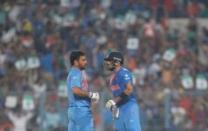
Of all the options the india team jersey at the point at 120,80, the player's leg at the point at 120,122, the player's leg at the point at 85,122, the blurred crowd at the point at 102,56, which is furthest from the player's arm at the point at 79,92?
the blurred crowd at the point at 102,56

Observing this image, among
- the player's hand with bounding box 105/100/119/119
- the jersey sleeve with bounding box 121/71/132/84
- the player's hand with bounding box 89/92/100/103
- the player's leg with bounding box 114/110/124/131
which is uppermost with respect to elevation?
the jersey sleeve with bounding box 121/71/132/84

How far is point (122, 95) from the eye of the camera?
48.7 ft

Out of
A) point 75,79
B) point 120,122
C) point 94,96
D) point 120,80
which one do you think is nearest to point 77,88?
point 75,79

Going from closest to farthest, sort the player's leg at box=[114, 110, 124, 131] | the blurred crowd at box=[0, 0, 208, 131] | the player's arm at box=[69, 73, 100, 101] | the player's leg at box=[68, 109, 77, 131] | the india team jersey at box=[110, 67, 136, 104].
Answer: the player's arm at box=[69, 73, 100, 101] < the player's leg at box=[68, 109, 77, 131] < the india team jersey at box=[110, 67, 136, 104] < the player's leg at box=[114, 110, 124, 131] < the blurred crowd at box=[0, 0, 208, 131]

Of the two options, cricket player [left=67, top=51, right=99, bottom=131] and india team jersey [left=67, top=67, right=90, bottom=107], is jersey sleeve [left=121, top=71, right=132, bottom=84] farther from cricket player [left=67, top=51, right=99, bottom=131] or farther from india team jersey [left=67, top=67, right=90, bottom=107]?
india team jersey [left=67, top=67, right=90, bottom=107]

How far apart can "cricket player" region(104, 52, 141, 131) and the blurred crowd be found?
14.3ft

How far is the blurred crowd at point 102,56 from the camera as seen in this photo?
1995cm

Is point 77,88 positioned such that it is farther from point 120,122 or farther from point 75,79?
point 120,122

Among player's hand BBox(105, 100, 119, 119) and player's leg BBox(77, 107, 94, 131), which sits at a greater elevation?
player's hand BBox(105, 100, 119, 119)

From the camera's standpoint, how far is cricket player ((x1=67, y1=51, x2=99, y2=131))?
14.7 metres

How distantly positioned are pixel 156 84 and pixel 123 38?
244 cm

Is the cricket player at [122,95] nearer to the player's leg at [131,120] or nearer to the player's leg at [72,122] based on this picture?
the player's leg at [131,120]

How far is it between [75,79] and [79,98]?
311 millimetres

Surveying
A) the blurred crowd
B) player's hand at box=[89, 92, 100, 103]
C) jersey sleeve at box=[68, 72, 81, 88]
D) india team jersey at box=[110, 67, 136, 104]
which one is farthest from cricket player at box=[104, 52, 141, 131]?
the blurred crowd
